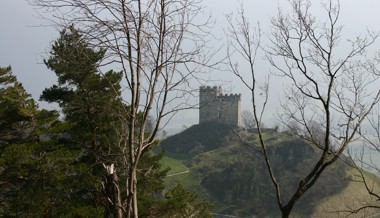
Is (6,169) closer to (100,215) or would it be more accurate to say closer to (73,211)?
(73,211)

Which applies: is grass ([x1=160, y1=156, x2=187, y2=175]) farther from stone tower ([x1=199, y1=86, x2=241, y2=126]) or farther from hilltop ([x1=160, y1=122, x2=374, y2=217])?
stone tower ([x1=199, y1=86, x2=241, y2=126])

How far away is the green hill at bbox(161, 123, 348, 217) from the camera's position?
76250 millimetres

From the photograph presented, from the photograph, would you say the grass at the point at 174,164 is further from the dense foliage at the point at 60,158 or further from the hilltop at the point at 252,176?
the dense foliage at the point at 60,158

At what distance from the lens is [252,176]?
83.6 metres

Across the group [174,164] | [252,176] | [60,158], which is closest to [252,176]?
[252,176]

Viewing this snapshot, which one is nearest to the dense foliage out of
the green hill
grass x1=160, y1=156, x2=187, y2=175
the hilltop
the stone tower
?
the stone tower

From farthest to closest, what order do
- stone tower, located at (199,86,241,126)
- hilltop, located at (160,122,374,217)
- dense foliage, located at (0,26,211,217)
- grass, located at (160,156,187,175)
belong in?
grass, located at (160,156,187,175), hilltop, located at (160,122,374,217), dense foliage, located at (0,26,211,217), stone tower, located at (199,86,241,126)

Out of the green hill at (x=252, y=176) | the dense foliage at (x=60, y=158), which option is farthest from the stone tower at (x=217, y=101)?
the green hill at (x=252, y=176)

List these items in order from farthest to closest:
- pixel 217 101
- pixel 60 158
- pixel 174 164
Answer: pixel 174 164, pixel 60 158, pixel 217 101

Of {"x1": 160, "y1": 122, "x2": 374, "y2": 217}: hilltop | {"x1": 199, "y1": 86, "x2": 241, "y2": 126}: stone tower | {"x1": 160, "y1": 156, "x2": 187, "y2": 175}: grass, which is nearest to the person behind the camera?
{"x1": 199, "y1": 86, "x2": 241, "y2": 126}: stone tower

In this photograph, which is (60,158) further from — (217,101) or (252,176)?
(252,176)

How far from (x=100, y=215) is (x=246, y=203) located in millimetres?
69918

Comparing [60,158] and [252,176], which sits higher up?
[60,158]

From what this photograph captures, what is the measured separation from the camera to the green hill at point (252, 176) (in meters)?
76.2
